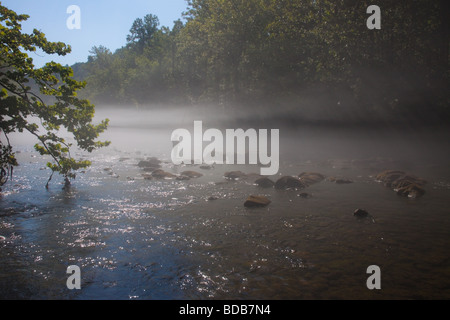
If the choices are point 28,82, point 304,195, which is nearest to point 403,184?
point 304,195

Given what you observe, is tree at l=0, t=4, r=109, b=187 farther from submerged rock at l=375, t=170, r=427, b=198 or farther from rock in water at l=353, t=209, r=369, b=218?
submerged rock at l=375, t=170, r=427, b=198

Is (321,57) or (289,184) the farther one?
(321,57)

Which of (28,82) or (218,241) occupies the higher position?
(28,82)

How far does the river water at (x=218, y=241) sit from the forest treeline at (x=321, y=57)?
1062cm

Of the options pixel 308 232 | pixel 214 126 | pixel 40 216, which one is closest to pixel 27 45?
pixel 40 216

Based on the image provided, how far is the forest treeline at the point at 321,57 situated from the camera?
23.2 metres

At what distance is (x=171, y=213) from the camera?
38.7 feet

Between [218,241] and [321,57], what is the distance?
26.2m

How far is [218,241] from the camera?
8.87m

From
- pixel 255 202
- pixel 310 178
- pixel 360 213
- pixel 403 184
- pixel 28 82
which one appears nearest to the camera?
pixel 28 82

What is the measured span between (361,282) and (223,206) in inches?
277

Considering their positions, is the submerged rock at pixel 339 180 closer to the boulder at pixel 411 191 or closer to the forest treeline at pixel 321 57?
the boulder at pixel 411 191

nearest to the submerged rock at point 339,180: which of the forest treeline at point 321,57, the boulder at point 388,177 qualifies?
the boulder at point 388,177

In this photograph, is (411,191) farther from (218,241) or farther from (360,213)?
(218,241)
